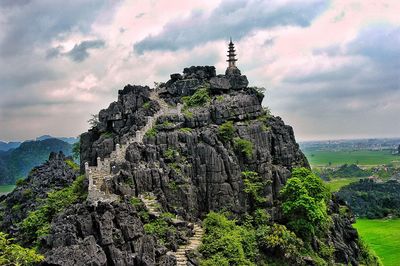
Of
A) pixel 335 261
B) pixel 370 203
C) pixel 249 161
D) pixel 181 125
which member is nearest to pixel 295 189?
pixel 249 161

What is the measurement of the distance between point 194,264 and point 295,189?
16936 mm

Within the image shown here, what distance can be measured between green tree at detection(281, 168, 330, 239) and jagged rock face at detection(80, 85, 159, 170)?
59.4 ft

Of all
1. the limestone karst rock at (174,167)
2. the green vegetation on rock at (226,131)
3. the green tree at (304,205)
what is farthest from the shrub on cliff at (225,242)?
the green vegetation on rock at (226,131)

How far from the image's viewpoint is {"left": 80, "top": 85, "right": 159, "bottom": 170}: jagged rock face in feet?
191

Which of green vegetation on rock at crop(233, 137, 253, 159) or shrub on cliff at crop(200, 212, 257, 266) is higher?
green vegetation on rock at crop(233, 137, 253, 159)

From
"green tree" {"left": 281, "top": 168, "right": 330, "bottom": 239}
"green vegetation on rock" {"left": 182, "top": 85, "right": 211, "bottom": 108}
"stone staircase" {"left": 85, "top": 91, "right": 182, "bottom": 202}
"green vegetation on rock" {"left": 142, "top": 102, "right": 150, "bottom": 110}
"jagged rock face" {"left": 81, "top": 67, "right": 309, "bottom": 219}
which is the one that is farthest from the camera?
"green vegetation on rock" {"left": 182, "top": 85, "right": 211, "bottom": 108}

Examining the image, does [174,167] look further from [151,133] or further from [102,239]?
[102,239]

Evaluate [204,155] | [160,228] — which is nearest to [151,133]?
[204,155]

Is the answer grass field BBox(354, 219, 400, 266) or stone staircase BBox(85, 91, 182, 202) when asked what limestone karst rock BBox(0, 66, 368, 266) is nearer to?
stone staircase BBox(85, 91, 182, 202)

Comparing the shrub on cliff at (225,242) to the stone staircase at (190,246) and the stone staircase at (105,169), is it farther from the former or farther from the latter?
the stone staircase at (105,169)

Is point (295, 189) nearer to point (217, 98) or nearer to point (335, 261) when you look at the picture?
point (335, 261)

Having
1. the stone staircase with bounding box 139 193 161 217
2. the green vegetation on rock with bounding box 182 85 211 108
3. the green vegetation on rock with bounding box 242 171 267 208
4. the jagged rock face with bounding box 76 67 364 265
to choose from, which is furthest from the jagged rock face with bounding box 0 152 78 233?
the green vegetation on rock with bounding box 242 171 267 208

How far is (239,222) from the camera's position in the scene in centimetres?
5112

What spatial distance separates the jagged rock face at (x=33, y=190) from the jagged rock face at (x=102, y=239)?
1850cm
